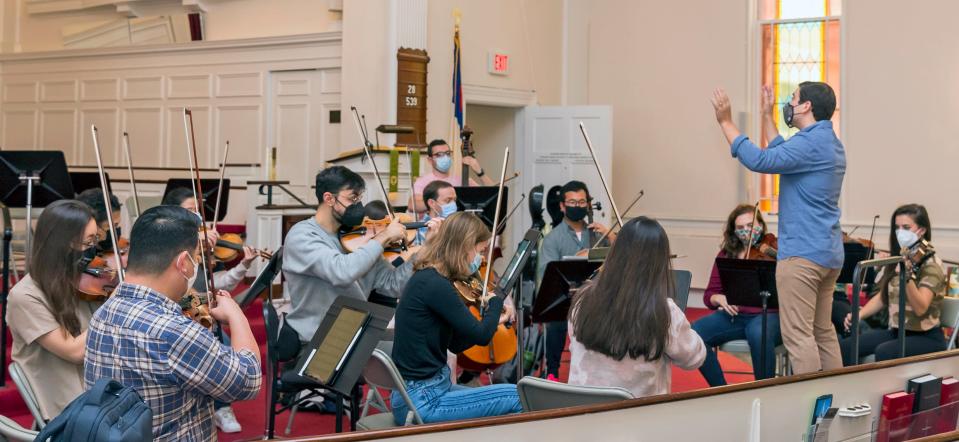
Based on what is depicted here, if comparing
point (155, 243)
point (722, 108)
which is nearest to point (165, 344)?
point (155, 243)

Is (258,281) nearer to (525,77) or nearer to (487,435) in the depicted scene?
(487,435)

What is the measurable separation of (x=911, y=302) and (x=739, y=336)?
896mm

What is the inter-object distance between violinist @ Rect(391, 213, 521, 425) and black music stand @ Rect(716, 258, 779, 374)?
1659mm

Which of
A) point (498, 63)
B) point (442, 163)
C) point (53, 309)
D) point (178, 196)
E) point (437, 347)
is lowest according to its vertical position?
point (437, 347)

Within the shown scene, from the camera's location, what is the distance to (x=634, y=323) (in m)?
3.22

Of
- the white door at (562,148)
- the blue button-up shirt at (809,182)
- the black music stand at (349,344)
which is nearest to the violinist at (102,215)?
the black music stand at (349,344)

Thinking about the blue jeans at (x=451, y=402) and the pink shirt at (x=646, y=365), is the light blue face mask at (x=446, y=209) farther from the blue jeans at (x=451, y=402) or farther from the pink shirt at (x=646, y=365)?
the pink shirt at (x=646, y=365)

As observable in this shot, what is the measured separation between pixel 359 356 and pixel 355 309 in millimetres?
169

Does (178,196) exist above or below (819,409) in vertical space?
above

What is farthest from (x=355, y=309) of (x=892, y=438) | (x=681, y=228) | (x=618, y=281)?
(x=681, y=228)

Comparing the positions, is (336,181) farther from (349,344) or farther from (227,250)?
(349,344)

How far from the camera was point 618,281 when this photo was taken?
3.27 m

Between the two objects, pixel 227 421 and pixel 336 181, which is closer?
pixel 336 181

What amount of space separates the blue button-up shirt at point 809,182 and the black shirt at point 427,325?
151 cm
